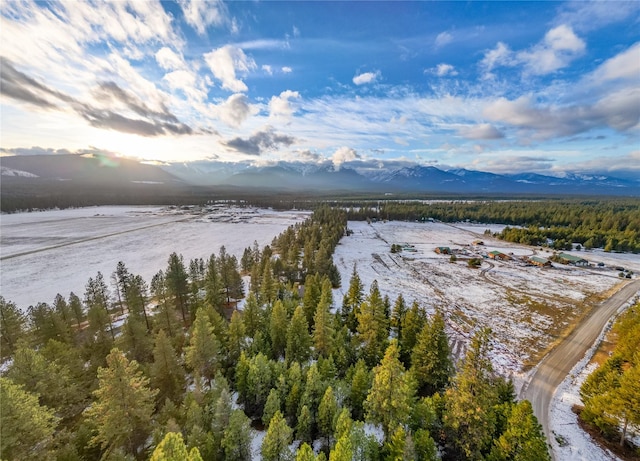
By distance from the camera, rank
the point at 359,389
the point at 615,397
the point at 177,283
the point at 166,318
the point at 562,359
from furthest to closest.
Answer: the point at 177,283 → the point at 562,359 → the point at 166,318 → the point at 359,389 → the point at 615,397

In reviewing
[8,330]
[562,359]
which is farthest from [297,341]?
[562,359]

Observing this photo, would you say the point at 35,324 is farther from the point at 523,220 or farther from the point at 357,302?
the point at 523,220

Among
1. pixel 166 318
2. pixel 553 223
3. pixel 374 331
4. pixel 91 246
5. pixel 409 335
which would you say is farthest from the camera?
pixel 553 223

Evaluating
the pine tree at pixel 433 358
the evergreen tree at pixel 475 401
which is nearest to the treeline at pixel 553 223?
the pine tree at pixel 433 358

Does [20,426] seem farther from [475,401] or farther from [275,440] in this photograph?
[475,401]

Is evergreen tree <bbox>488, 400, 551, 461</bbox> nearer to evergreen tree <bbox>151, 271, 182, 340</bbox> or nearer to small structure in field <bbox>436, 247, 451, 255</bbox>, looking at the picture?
evergreen tree <bbox>151, 271, 182, 340</bbox>

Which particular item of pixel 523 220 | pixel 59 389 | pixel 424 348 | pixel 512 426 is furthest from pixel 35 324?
pixel 523 220

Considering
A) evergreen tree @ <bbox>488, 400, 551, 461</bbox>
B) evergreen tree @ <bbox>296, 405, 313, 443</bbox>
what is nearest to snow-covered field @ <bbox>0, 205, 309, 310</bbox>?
evergreen tree @ <bbox>296, 405, 313, 443</bbox>
